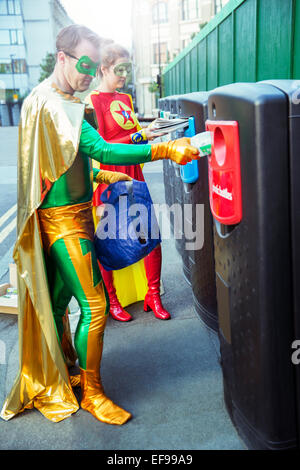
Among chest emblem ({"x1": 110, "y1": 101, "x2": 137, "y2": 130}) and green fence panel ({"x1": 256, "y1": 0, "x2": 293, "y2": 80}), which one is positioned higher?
green fence panel ({"x1": 256, "y1": 0, "x2": 293, "y2": 80})

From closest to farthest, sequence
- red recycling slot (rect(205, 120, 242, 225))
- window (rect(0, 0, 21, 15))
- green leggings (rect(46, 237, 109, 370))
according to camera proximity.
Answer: red recycling slot (rect(205, 120, 242, 225)) < green leggings (rect(46, 237, 109, 370)) < window (rect(0, 0, 21, 15))

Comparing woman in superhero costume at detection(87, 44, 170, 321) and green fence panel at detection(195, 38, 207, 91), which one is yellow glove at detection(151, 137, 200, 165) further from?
green fence panel at detection(195, 38, 207, 91)

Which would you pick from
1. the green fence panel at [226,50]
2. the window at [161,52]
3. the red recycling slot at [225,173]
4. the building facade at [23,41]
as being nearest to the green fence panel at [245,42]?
the green fence panel at [226,50]

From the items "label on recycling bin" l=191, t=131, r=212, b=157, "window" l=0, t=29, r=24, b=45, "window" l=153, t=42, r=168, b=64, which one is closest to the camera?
"label on recycling bin" l=191, t=131, r=212, b=157

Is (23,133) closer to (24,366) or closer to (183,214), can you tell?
(24,366)

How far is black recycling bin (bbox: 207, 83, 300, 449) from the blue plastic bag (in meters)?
0.64

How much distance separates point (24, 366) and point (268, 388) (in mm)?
1326

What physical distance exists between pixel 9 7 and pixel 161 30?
19754 millimetres

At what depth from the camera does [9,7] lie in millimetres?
59031

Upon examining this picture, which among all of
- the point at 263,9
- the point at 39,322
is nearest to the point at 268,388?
the point at 39,322

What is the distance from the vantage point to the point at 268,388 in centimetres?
176

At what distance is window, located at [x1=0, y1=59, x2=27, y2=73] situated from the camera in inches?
2350

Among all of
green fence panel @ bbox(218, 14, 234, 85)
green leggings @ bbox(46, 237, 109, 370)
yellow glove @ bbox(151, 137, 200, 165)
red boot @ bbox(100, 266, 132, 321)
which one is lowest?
red boot @ bbox(100, 266, 132, 321)

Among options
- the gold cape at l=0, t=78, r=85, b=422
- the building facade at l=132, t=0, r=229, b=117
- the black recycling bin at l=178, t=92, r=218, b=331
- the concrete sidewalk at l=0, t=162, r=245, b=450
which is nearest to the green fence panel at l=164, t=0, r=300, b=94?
the black recycling bin at l=178, t=92, r=218, b=331
